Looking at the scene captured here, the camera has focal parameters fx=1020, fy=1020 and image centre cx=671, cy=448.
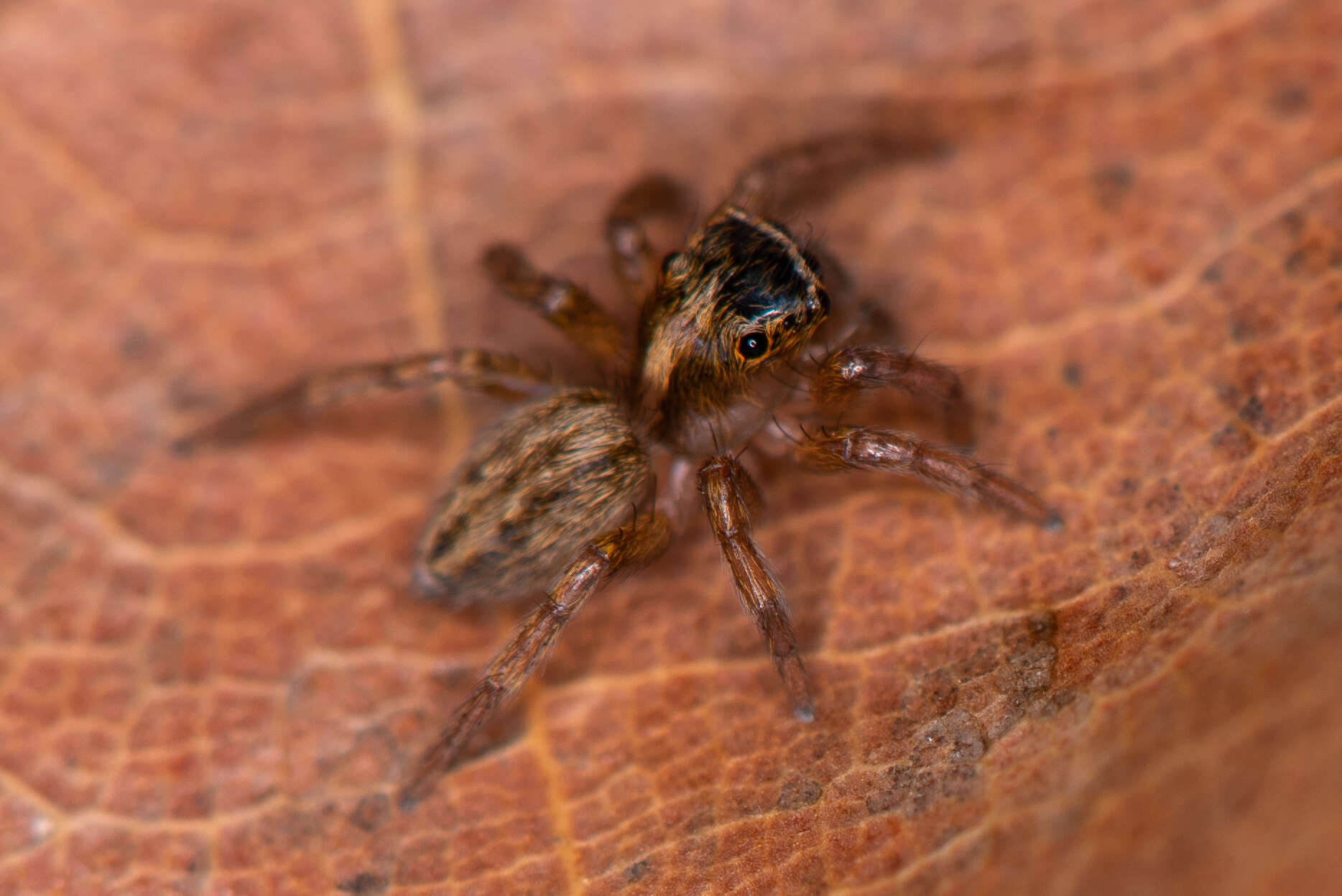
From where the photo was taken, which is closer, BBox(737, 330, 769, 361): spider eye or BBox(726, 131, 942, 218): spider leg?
BBox(737, 330, 769, 361): spider eye

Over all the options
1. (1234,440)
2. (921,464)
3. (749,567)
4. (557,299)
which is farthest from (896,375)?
(557,299)

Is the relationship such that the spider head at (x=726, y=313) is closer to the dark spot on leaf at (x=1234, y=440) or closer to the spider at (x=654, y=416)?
the spider at (x=654, y=416)

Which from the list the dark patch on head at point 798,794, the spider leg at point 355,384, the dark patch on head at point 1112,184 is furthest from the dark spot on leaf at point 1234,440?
the spider leg at point 355,384

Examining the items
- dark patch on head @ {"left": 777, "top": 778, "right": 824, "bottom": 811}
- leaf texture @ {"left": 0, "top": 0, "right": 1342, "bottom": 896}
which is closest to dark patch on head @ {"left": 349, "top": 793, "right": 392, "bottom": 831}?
leaf texture @ {"left": 0, "top": 0, "right": 1342, "bottom": 896}

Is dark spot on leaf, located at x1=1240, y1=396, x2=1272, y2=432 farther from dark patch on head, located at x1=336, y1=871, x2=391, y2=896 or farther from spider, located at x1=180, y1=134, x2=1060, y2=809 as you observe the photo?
dark patch on head, located at x1=336, y1=871, x2=391, y2=896

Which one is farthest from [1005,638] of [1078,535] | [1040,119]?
[1040,119]

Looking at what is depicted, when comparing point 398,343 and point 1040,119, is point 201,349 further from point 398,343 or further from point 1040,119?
point 1040,119

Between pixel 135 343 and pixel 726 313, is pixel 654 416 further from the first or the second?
pixel 135 343
